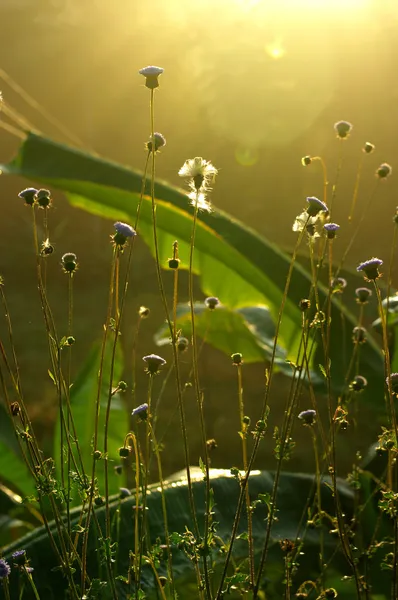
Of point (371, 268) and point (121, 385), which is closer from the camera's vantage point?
point (371, 268)

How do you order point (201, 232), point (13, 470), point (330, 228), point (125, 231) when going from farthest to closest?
point (13, 470) → point (201, 232) → point (330, 228) → point (125, 231)

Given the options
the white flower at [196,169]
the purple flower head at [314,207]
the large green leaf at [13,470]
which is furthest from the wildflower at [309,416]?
the large green leaf at [13,470]

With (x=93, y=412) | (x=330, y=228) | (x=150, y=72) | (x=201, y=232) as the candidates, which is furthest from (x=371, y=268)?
(x=93, y=412)

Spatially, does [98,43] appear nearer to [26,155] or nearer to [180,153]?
[180,153]

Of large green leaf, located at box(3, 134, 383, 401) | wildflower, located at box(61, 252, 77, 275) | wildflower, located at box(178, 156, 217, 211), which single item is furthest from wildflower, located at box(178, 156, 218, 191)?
large green leaf, located at box(3, 134, 383, 401)

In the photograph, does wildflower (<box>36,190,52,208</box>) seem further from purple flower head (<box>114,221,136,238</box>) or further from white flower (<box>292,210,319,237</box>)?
white flower (<box>292,210,319,237</box>)

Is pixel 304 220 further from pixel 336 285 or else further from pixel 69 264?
pixel 69 264

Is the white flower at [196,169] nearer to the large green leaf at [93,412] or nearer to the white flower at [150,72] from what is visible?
the white flower at [150,72]
